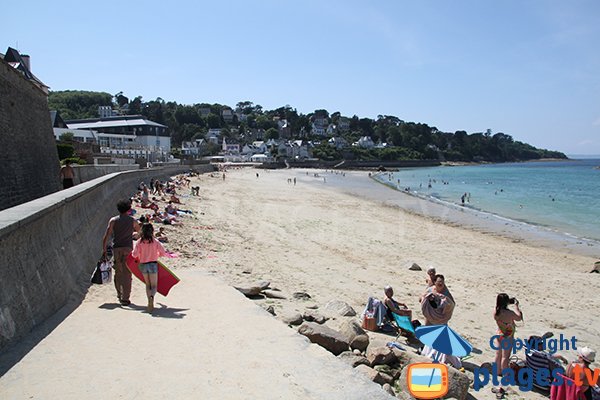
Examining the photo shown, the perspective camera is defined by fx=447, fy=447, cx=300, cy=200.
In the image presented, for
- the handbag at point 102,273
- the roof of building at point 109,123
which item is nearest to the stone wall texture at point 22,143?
the handbag at point 102,273

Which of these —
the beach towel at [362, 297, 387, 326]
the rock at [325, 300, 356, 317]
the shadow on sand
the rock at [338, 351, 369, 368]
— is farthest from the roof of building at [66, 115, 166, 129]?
the rock at [338, 351, 369, 368]

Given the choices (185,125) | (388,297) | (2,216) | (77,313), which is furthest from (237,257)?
(185,125)

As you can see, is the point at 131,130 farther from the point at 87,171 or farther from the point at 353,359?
the point at 353,359

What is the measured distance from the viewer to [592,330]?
9.25 metres

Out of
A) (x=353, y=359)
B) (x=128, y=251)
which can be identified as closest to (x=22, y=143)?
(x=128, y=251)

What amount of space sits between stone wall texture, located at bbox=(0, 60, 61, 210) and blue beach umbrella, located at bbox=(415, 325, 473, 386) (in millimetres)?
11350

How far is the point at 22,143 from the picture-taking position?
14617mm

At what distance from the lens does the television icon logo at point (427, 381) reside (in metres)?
5.26

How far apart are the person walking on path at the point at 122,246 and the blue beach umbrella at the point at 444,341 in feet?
14.4

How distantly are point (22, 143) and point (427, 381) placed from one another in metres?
14.6

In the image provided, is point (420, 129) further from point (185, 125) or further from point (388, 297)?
point (388, 297)

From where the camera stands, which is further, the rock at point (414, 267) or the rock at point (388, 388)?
the rock at point (414, 267)

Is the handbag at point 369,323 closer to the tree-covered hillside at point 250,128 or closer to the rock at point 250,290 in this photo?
the rock at point 250,290

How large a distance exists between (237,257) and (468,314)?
6.04 m
